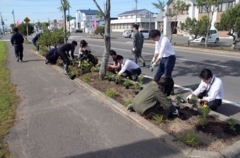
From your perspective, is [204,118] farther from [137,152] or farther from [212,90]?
[137,152]

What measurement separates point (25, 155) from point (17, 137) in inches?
24.5

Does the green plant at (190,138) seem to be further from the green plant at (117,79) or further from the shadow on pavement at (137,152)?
the green plant at (117,79)

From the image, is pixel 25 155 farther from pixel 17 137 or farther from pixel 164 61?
pixel 164 61

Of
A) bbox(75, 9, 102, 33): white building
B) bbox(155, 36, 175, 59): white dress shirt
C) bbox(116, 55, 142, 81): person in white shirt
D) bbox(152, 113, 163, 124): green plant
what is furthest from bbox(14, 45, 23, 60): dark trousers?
bbox(75, 9, 102, 33): white building

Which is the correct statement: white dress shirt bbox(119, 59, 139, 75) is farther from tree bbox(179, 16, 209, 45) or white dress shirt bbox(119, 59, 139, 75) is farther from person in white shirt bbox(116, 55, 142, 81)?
tree bbox(179, 16, 209, 45)

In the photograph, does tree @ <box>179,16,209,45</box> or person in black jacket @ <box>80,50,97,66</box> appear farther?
tree @ <box>179,16,209,45</box>

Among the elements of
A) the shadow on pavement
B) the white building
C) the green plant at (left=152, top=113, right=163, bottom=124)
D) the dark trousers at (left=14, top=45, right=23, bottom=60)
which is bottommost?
the shadow on pavement

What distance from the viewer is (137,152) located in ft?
10.7

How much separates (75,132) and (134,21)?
62890mm

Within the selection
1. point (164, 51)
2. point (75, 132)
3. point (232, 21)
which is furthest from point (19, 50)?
point (232, 21)

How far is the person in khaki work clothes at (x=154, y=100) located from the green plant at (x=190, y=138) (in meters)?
0.68

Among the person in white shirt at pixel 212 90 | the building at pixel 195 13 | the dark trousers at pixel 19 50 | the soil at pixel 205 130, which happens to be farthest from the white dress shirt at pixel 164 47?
the building at pixel 195 13

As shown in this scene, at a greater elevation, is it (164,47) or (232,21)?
(232,21)

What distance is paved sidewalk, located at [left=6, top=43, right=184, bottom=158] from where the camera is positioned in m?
3.29
